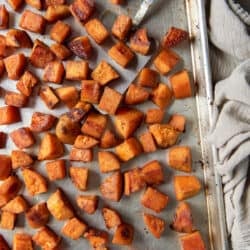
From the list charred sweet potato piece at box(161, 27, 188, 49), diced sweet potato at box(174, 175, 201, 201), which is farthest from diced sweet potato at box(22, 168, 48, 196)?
charred sweet potato piece at box(161, 27, 188, 49)

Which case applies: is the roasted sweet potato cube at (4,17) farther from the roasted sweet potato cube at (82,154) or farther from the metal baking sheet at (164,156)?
the roasted sweet potato cube at (82,154)

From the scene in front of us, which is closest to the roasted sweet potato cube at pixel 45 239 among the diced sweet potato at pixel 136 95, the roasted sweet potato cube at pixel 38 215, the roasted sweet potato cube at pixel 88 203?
the roasted sweet potato cube at pixel 38 215

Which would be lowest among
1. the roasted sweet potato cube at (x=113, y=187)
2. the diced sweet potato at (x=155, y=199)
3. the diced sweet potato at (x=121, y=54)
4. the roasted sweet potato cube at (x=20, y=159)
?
the diced sweet potato at (x=155, y=199)

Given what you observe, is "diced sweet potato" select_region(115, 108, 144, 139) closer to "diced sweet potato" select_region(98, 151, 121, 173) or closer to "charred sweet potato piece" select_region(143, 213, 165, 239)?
"diced sweet potato" select_region(98, 151, 121, 173)

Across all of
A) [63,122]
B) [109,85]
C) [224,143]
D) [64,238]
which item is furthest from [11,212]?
[224,143]

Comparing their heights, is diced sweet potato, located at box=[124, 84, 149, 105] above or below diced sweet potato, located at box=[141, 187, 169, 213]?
above

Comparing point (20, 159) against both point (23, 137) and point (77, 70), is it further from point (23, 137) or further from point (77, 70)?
point (77, 70)

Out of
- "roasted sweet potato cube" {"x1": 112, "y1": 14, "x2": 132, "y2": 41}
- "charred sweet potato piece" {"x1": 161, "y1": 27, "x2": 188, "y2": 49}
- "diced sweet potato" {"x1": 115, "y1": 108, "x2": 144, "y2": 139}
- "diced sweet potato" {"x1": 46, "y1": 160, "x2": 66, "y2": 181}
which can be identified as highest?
"roasted sweet potato cube" {"x1": 112, "y1": 14, "x2": 132, "y2": 41}
